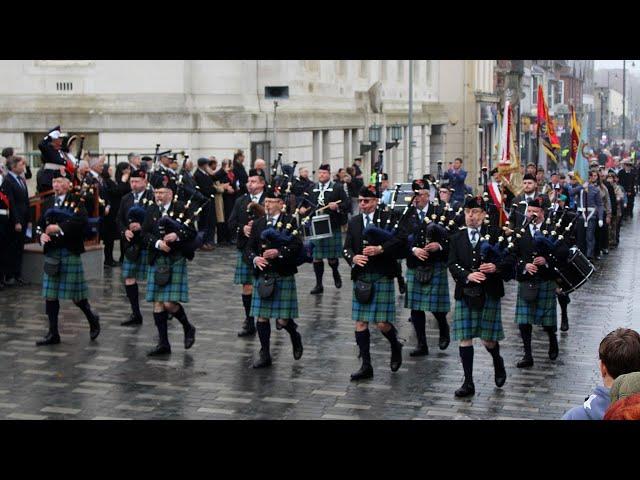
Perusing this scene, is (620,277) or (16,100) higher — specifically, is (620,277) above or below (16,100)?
below

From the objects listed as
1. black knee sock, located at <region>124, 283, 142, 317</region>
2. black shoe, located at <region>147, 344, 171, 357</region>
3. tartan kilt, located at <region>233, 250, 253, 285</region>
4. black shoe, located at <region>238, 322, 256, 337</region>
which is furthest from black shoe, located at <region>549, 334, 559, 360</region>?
black knee sock, located at <region>124, 283, 142, 317</region>

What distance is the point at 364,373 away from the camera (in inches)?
388

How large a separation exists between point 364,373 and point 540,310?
194 centimetres

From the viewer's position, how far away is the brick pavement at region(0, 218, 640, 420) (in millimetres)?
8836

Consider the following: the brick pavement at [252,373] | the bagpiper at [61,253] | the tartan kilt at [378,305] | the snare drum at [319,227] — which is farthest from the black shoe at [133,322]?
the tartan kilt at [378,305]

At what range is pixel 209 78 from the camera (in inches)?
929

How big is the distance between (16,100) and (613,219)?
12339mm

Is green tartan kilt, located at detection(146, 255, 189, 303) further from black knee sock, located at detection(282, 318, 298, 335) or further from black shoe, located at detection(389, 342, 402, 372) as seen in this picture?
black shoe, located at detection(389, 342, 402, 372)

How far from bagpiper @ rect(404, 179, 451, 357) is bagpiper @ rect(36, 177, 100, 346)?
317 centimetres

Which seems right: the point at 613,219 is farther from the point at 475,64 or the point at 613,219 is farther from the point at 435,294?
the point at 475,64

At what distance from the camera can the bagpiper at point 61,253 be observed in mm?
11117

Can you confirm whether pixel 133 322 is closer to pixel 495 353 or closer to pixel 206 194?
pixel 495 353

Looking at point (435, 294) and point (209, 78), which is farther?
point (209, 78)
